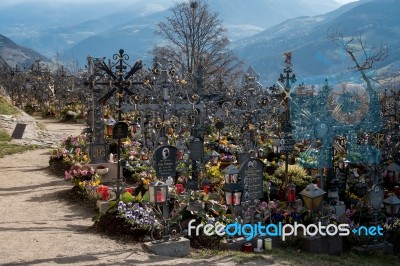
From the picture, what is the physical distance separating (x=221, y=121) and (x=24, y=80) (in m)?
23.3

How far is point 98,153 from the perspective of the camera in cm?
1479

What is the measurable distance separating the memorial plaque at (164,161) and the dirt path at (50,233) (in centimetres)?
134

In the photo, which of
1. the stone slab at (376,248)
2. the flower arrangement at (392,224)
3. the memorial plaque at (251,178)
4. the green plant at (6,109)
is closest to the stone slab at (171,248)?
the memorial plaque at (251,178)


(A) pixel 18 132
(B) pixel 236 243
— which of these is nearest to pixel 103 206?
(B) pixel 236 243

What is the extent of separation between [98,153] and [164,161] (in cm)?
564

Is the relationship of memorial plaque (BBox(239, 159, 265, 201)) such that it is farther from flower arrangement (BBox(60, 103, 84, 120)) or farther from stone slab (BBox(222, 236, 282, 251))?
flower arrangement (BBox(60, 103, 84, 120))

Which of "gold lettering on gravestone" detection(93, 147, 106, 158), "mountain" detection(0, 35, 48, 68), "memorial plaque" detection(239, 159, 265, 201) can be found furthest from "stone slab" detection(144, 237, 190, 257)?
"mountain" detection(0, 35, 48, 68)

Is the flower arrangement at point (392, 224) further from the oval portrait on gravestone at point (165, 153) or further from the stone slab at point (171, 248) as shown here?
the oval portrait on gravestone at point (165, 153)

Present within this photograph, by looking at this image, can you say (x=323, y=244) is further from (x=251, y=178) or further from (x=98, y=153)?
(x=98, y=153)

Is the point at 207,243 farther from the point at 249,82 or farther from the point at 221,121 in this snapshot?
the point at 221,121

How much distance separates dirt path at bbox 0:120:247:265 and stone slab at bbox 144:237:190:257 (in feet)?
0.48

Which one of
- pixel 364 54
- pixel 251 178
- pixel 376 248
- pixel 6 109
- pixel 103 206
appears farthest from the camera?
pixel 364 54

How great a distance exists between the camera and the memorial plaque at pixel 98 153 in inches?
580

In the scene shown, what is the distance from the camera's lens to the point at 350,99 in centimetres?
1211
